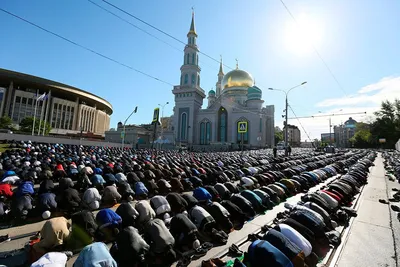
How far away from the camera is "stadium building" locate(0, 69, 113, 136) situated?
55.7 m

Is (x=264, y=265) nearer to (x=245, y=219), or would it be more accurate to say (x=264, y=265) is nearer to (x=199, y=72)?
(x=245, y=219)

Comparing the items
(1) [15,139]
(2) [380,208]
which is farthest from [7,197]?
(1) [15,139]

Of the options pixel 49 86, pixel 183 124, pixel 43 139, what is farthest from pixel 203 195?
pixel 49 86

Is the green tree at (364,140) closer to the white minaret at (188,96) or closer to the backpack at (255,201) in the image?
the white minaret at (188,96)

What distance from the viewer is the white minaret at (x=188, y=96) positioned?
59713 millimetres

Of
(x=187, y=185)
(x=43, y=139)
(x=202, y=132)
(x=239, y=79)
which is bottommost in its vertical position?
(x=187, y=185)

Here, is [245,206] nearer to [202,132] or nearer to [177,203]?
[177,203]

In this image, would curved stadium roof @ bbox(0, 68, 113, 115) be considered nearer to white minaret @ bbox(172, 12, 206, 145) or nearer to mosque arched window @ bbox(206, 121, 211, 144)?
white minaret @ bbox(172, 12, 206, 145)

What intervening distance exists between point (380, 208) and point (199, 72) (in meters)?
57.8

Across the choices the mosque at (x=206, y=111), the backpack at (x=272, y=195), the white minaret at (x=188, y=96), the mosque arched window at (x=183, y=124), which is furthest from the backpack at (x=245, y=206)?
the mosque arched window at (x=183, y=124)

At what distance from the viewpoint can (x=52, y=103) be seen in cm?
6288

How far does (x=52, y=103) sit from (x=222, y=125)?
5349 cm

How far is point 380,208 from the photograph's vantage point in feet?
30.5

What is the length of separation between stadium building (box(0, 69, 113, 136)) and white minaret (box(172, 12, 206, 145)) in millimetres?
26585
